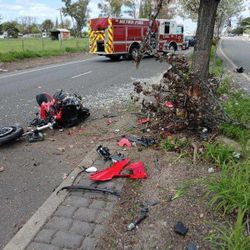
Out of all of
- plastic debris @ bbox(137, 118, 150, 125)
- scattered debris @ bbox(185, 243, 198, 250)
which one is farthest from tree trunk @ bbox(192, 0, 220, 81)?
scattered debris @ bbox(185, 243, 198, 250)

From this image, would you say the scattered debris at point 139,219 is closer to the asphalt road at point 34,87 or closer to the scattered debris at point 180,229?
the scattered debris at point 180,229

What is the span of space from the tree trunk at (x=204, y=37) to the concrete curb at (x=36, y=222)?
2582mm

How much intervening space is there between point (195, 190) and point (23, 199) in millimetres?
1873

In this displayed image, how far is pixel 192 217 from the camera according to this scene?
117 inches

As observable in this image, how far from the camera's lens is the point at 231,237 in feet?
8.27

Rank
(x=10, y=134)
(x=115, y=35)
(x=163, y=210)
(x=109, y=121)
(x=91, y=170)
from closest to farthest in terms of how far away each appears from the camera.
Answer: (x=163, y=210) → (x=91, y=170) → (x=10, y=134) → (x=109, y=121) → (x=115, y=35)

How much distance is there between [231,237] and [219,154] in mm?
1601

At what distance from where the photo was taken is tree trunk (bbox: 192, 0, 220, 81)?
485 cm

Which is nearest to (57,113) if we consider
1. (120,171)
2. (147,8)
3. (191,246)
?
(120,171)

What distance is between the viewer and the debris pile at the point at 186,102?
465 centimetres

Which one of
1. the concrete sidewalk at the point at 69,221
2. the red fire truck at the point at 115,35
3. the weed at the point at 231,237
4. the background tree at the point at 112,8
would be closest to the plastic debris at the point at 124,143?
the concrete sidewalk at the point at 69,221

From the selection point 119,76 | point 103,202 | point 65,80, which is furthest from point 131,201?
point 119,76

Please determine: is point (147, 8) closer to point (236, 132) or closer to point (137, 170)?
point (236, 132)

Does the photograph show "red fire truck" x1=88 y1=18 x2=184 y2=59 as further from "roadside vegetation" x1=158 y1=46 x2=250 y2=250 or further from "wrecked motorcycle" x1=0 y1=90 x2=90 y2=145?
"roadside vegetation" x1=158 y1=46 x2=250 y2=250
